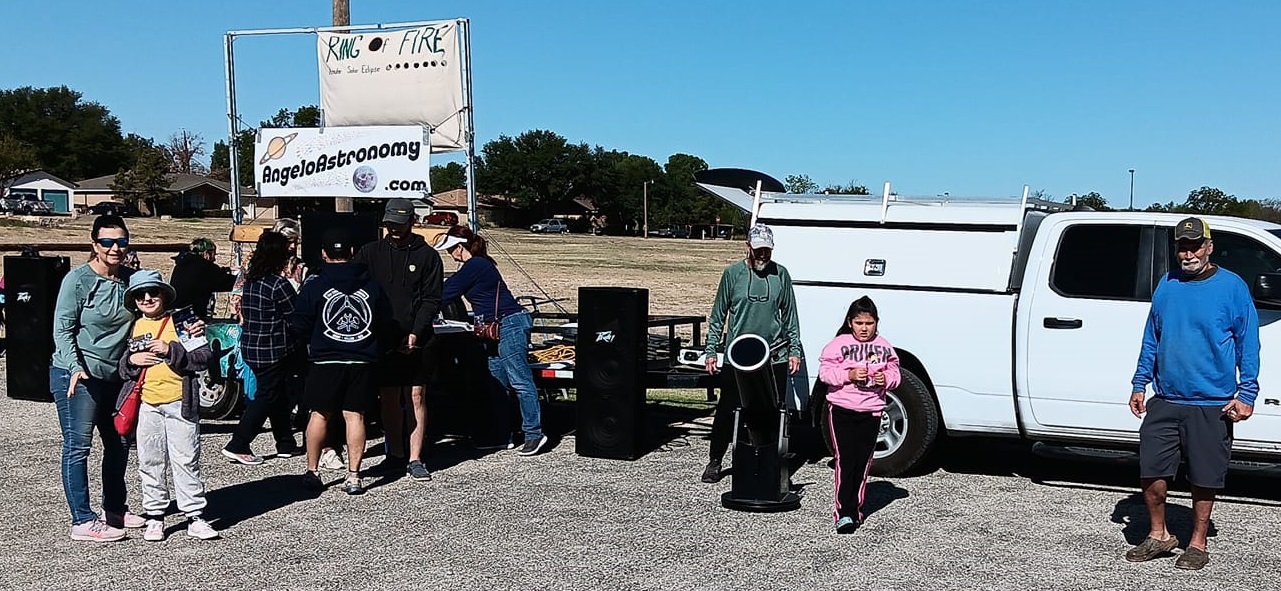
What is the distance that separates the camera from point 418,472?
25.4 feet

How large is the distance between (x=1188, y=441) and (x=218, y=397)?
7.28m

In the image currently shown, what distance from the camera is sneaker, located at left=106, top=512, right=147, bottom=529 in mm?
6145

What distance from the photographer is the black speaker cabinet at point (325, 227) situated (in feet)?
30.1

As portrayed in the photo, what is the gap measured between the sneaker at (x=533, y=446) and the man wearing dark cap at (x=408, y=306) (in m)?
0.92

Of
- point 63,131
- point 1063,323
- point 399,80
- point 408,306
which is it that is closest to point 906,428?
point 1063,323

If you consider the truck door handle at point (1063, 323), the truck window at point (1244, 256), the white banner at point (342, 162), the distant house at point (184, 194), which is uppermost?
the distant house at point (184, 194)

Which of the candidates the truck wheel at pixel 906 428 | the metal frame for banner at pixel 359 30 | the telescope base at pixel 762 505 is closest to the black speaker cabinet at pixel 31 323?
the metal frame for banner at pixel 359 30

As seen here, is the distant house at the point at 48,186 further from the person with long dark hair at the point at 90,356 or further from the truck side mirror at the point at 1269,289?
the truck side mirror at the point at 1269,289

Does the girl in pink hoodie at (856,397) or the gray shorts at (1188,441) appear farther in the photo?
the girl in pink hoodie at (856,397)

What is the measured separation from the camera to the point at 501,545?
618 centimetres

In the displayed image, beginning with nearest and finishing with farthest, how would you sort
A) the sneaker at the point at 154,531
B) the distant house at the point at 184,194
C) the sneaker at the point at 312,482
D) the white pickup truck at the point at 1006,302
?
the sneaker at the point at 154,531, the white pickup truck at the point at 1006,302, the sneaker at the point at 312,482, the distant house at the point at 184,194

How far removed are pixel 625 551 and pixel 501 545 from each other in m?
0.67

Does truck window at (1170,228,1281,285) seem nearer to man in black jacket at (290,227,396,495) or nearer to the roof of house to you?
man in black jacket at (290,227,396,495)

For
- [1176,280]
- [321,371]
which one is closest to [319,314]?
[321,371]
